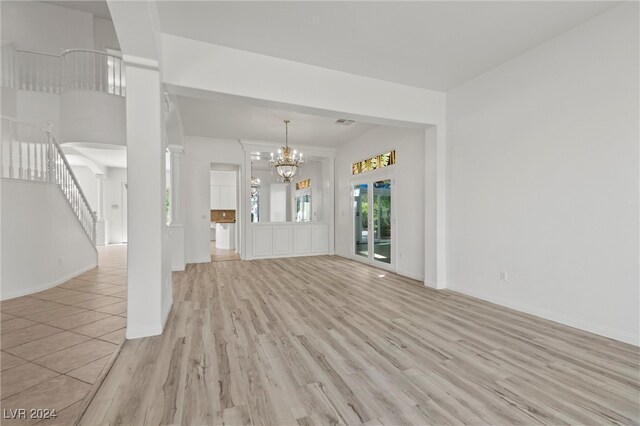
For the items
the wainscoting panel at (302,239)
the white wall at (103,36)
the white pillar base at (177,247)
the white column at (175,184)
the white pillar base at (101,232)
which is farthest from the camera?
the white pillar base at (101,232)

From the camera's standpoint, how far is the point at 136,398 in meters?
1.82

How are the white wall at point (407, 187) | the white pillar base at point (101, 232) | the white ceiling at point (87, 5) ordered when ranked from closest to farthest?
the white wall at point (407, 187) → the white ceiling at point (87, 5) → the white pillar base at point (101, 232)

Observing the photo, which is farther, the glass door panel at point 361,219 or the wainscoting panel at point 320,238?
the wainscoting panel at point 320,238

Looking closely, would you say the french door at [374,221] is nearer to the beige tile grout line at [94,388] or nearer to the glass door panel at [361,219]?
the glass door panel at [361,219]

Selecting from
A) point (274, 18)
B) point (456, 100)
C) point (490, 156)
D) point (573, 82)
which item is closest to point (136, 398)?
point (274, 18)

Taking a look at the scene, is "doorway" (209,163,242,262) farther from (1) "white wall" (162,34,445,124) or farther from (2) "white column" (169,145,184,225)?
(1) "white wall" (162,34,445,124)

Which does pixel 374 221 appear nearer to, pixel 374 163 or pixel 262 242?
pixel 374 163

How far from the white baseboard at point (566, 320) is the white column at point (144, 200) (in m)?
4.31

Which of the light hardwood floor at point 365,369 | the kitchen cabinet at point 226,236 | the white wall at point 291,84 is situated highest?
the white wall at point 291,84

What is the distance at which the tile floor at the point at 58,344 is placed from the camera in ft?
6.08

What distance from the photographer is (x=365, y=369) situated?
7.14ft

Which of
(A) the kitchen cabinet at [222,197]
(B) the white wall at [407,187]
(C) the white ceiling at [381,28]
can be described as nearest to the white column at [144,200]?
(C) the white ceiling at [381,28]

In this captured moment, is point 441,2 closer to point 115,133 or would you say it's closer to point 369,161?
point 369,161

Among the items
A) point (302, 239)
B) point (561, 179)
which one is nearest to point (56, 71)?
point (302, 239)
